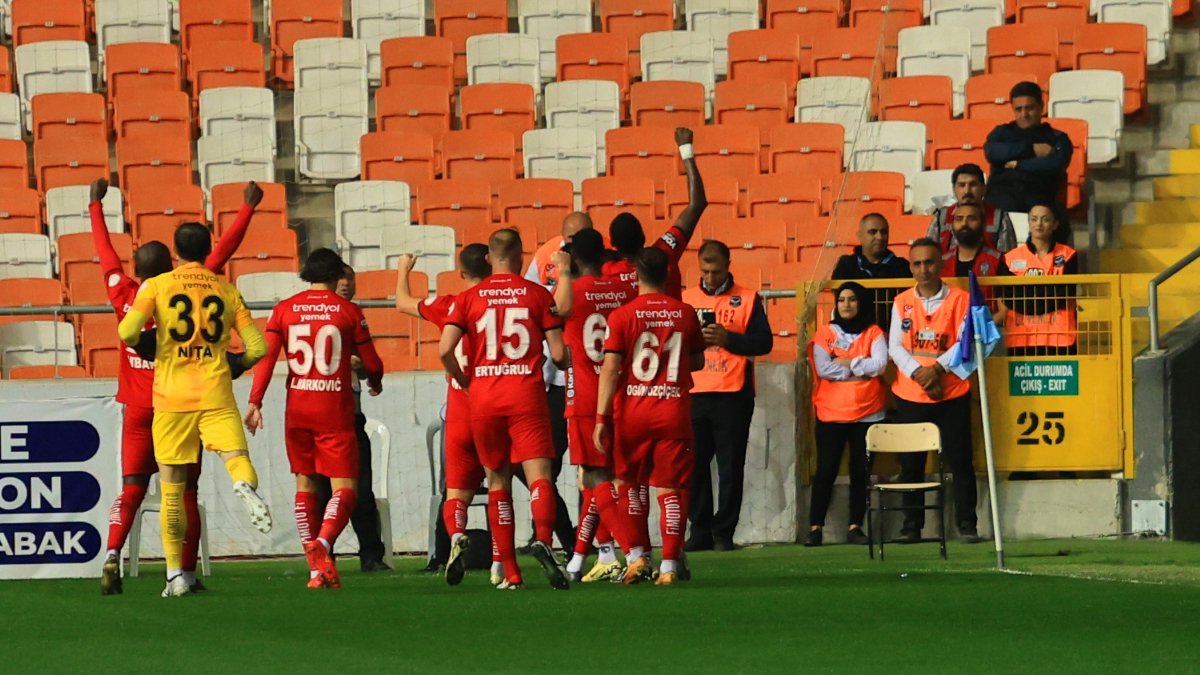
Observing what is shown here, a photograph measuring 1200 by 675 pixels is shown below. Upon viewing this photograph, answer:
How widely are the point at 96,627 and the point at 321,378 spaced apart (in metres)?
2.31

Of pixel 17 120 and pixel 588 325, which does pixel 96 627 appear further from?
pixel 17 120

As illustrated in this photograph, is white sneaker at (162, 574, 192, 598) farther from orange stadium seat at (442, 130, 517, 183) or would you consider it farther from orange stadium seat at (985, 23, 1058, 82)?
orange stadium seat at (985, 23, 1058, 82)

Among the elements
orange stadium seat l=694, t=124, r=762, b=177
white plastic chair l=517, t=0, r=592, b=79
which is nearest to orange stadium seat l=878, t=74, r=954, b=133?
orange stadium seat l=694, t=124, r=762, b=177

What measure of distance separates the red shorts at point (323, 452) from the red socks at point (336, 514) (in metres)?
0.10

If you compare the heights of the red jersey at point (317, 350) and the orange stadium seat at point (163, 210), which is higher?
the orange stadium seat at point (163, 210)

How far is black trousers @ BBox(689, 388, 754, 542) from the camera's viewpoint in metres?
14.0

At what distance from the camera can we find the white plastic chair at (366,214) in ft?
57.6

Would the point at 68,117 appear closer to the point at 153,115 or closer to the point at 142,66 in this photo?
the point at 153,115

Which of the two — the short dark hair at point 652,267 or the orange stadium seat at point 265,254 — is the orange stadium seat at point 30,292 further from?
the short dark hair at point 652,267

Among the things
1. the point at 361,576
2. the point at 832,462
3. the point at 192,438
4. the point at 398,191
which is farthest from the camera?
the point at 398,191

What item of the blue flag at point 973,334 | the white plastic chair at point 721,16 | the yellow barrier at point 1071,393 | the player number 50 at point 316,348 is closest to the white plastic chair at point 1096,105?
the yellow barrier at point 1071,393

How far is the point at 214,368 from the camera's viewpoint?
34.2 feet

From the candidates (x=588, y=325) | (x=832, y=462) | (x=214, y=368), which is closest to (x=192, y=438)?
(x=214, y=368)

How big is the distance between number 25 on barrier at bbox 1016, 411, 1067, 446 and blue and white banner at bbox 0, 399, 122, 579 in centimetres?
612
